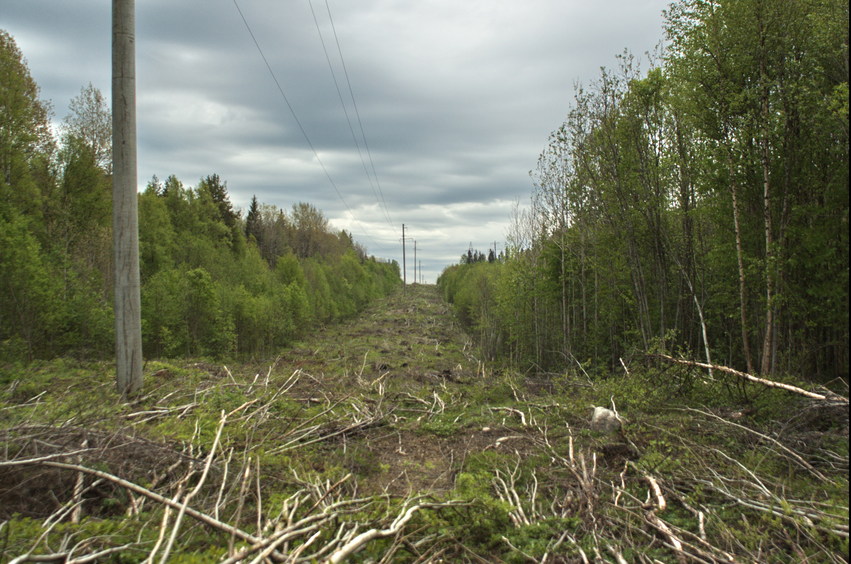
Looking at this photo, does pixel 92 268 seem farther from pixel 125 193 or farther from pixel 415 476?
pixel 415 476

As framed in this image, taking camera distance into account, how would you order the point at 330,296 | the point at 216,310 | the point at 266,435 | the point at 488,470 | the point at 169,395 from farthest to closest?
the point at 330,296, the point at 216,310, the point at 169,395, the point at 266,435, the point at 488,470

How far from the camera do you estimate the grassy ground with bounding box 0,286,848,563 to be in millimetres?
3193

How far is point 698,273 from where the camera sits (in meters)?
12.0

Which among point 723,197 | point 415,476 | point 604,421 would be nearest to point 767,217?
point 723,197

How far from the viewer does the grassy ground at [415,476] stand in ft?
10.5

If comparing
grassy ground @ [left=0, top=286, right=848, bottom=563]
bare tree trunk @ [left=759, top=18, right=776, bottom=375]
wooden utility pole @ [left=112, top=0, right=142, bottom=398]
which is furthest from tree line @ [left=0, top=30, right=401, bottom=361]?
bare tree trunk @ [left=759, top=18, right=776, bottom=375]

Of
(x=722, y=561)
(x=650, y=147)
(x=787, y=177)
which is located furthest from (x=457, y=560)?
(x=650, y=147)

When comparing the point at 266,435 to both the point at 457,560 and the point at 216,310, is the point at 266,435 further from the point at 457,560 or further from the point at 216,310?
the point at 216,310

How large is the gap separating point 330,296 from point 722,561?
1148 inches

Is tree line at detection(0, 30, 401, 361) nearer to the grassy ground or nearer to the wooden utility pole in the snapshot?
the grassy ground

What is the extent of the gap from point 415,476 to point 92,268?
550 inches

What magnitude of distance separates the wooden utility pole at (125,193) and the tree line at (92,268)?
17.6 ft

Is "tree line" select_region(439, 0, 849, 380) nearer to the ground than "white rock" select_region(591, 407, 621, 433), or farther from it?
farther from it

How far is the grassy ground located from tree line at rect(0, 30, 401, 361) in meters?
3.41
